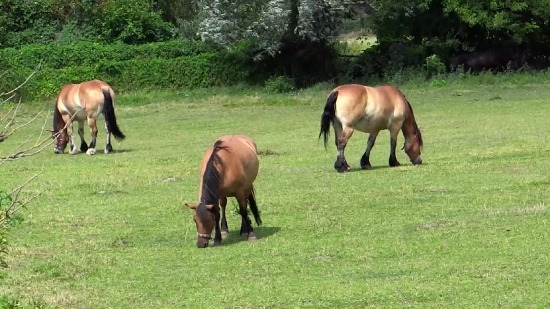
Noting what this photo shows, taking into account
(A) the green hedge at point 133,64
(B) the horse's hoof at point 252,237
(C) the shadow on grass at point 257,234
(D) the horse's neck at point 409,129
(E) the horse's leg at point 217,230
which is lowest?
(A) the green hedge at point 133,64

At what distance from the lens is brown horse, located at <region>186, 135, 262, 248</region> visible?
36.4 ft

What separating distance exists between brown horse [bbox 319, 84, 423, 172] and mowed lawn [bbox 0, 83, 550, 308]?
326 millimetres

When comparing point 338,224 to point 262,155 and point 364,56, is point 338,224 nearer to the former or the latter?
point 262,155

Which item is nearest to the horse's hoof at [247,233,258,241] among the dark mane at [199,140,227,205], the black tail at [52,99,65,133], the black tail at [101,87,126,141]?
the dark mane at [199,140,227,205]

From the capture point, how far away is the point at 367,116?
694 inches

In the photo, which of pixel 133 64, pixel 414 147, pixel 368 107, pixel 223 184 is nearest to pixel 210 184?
pixel 223 184

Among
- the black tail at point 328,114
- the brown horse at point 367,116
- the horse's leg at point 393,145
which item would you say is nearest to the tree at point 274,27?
the brown horse at point 367,116

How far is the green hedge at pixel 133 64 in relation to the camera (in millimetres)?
40438

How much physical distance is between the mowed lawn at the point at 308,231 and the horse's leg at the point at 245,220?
0.27 m

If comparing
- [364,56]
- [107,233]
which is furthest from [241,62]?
[107,233]

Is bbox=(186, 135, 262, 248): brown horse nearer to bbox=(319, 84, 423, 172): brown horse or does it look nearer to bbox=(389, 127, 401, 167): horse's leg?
bbox=(319, 84, 423, 172): brown horse

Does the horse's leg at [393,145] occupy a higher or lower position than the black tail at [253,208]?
lower

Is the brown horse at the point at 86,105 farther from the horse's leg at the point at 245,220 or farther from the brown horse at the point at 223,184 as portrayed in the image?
the horse's leg at the point at 245,220

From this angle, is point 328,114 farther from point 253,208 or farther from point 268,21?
point 268,21
